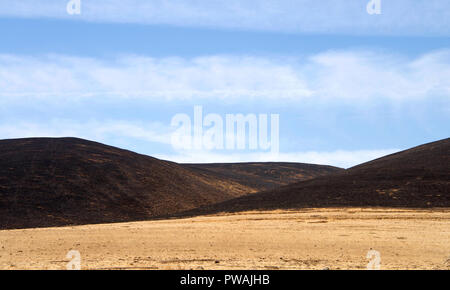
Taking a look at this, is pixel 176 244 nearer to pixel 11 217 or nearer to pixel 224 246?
pixel 224 246

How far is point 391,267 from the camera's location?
679 inches

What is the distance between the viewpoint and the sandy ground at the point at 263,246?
18.4 m

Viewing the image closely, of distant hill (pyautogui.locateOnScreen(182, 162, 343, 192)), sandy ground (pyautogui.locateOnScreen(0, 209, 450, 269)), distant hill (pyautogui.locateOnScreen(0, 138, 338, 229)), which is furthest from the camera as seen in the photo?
distant hill (pyautogui.locateOnScreen(182, 162, 343, 192))

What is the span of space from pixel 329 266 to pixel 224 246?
7.42 meters

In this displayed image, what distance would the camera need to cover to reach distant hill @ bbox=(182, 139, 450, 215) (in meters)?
45.5

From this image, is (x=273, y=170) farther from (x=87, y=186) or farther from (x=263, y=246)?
(x=263, y=246)

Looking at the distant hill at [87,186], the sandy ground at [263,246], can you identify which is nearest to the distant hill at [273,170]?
the distant hill at [87,186]

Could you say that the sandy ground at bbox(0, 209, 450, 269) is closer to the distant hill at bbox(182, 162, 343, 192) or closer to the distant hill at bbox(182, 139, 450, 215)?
the distant hill at bbox(182, 139, 450, 215)

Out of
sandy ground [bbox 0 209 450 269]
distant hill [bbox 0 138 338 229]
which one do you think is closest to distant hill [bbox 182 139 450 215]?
sandy ground [bbox 0 209 450 269]

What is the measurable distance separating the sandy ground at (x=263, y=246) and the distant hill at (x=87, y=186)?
21996 mm

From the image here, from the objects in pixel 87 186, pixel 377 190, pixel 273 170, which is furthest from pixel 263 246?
→ pixel 273 170

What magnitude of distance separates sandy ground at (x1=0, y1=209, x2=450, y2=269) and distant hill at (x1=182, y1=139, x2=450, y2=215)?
7.12 meters

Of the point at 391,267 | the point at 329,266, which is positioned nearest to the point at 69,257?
the point at 329,266

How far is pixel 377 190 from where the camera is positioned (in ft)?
162
